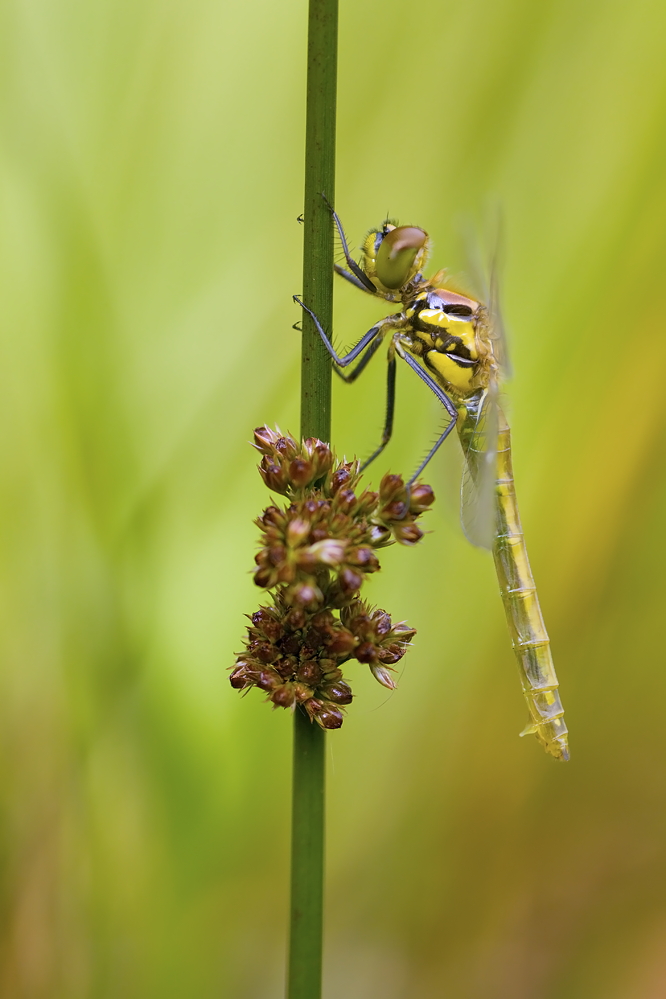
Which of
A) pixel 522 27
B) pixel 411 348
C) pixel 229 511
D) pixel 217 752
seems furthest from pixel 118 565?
pixel 522 27

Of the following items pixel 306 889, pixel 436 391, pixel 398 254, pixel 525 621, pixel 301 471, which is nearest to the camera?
pixel 306 889

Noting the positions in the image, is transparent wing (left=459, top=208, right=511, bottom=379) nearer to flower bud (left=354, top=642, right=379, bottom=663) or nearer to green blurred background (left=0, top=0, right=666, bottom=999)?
green blurred background (left=0, top=0, right=666, bottom=999)

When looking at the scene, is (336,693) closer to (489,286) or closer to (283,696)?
(283,696)

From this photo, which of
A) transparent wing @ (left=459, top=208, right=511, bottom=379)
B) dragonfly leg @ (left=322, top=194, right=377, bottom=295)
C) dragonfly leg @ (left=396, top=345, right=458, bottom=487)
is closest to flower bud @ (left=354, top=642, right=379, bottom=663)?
dragonfly leg @ (left=396, top=345, right=458, bottom=487)

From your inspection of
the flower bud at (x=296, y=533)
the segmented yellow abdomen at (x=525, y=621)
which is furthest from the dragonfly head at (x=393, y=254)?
the flower bud at (x=296, y=533)

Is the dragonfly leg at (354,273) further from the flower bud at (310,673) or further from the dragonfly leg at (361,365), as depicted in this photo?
the flower bud at (310,673)

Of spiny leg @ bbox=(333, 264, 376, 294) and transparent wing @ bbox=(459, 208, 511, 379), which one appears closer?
spiny leg @ bbox=(333, 264, 376, 294)

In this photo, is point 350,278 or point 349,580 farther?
point 350,278

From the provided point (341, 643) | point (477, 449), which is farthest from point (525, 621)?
point (341, 643)

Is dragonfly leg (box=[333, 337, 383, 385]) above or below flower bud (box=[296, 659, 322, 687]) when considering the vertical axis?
above
